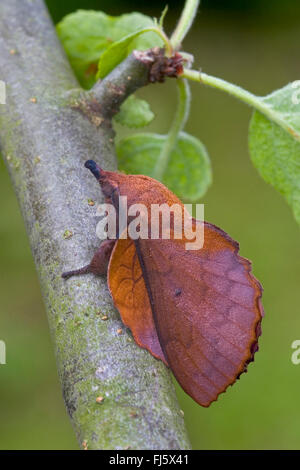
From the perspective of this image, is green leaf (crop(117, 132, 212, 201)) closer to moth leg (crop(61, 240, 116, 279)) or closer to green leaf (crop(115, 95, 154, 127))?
green leaf (crop(115, 95, 154, 127))

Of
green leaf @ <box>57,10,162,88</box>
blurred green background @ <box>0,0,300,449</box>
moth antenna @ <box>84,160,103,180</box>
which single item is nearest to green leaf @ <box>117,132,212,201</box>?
green leaf @ <box>57,10,162,88</box>

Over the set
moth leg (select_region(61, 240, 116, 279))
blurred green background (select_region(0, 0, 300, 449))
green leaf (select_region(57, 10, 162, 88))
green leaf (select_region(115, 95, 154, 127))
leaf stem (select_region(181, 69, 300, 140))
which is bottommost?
blurred green background (select_region(0, 0, 300, 449))

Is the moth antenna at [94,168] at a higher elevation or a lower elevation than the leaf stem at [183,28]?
lower

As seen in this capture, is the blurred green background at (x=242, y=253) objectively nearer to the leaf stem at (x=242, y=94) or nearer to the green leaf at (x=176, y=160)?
the green leaf at (x=176, y=160)

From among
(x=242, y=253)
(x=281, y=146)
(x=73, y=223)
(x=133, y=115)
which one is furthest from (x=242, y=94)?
(x=242, y=253)

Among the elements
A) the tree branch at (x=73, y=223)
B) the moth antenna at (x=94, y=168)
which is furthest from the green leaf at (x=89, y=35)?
the moth antenna at (x=94, y=168)

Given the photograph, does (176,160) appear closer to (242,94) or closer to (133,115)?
(133,115)
